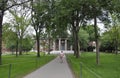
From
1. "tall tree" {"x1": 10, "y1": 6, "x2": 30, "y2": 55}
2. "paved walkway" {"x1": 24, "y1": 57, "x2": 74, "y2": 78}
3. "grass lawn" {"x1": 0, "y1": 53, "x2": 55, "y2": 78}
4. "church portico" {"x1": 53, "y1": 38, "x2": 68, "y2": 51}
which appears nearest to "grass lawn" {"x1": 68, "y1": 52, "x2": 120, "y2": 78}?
"paved walkway" {"x1": 24, "y1": 57, "x2": 74, "y2": 78}

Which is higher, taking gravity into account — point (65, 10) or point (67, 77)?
point (65, 10)

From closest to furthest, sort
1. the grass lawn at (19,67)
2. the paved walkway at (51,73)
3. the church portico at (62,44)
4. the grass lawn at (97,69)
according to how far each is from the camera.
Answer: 1. the paved walkway at (51,73)
2. the grass lawn at (97,69)
3. the grass lawn at (19,67)
4. the church portico at (62,44)

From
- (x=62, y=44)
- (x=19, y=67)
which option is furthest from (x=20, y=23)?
(x=62, y=44)

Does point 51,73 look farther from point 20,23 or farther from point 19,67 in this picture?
point 20,23

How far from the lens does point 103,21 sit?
27.7 metres

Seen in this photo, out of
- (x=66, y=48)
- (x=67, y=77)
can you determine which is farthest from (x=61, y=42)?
(x=67, y=77)

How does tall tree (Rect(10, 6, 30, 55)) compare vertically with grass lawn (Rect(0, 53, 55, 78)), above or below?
above

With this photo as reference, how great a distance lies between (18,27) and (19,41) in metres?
4.39

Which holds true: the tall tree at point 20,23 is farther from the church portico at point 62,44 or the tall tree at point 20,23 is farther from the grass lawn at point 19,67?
the church portico at point 62,44

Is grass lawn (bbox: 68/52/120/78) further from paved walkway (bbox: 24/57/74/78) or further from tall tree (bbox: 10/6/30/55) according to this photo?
tall tree (bbox: 10/6/30/55)

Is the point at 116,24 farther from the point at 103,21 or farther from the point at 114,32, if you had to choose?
the point at 103,21

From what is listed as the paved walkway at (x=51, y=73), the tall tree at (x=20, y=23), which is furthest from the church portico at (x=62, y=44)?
the paved walkway at (x=51, y=73)

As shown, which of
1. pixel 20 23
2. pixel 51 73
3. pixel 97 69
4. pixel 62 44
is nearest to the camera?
pixel 51 73

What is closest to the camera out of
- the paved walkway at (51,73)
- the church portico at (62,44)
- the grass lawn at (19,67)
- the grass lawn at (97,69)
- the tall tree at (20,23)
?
the paved walkway at (51,73)
